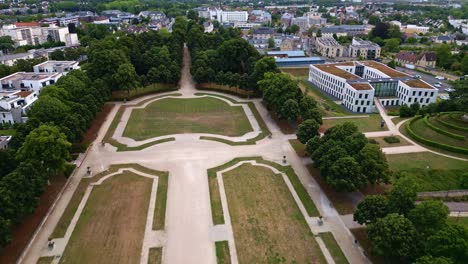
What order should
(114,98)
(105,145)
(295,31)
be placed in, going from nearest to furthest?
(105,145), (114,98), (295,31)

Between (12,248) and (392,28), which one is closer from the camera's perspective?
(12,248)

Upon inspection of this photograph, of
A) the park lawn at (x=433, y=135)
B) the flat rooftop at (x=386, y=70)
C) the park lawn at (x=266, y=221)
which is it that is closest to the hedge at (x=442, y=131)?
the park lawn at (x=433, y=135)

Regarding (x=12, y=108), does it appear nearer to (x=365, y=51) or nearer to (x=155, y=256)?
(x=155, y=256)

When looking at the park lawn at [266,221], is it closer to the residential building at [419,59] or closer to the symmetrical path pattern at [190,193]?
the symmetrical path pattern at [190,193]

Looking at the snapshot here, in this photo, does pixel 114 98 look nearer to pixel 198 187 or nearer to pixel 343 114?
pixel 198 187

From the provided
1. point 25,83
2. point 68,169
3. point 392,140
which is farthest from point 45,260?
point 25,83

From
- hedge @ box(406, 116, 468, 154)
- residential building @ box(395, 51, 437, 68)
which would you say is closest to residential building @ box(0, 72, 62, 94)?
hedge @ box(406, 116, 468, 154)

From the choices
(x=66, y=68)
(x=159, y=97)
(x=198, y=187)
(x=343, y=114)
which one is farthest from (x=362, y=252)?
(x=66, y=68)
